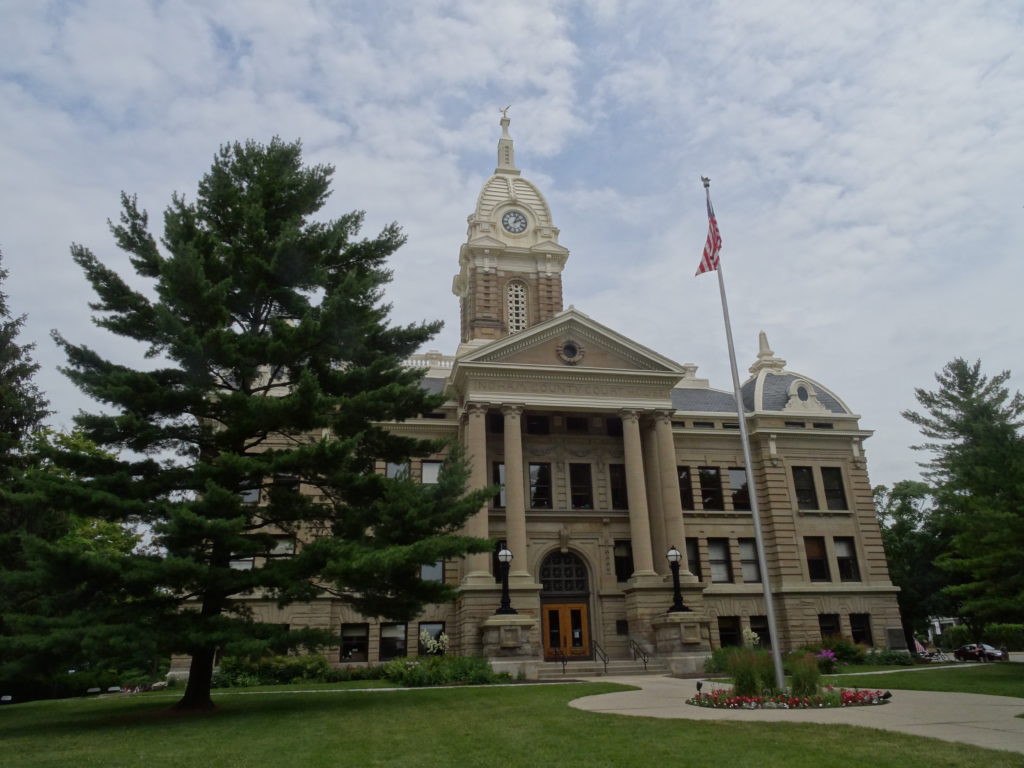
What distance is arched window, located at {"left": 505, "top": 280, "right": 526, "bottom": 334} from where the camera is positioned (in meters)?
47.6

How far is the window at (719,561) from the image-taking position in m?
38.2

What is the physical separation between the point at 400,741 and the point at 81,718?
985cm

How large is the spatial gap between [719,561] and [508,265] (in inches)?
899

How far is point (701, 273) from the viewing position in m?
23.3

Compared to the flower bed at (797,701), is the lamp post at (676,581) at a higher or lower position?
higher

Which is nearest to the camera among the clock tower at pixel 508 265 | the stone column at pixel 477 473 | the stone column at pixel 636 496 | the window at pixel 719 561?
the stone column at pixel 477 473

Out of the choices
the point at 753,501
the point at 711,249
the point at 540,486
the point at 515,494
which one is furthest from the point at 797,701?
the point at 540,486

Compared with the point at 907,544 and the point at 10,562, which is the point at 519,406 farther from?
the point at 907,544

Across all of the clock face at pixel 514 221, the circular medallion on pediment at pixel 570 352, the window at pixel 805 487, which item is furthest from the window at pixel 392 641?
the clock face at pixel 514 221

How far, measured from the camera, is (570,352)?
36.4m

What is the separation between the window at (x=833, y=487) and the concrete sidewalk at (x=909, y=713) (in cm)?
2276

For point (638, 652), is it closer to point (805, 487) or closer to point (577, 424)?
point (577, 424)

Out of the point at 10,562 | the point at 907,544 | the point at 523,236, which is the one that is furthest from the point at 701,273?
the point at 907,544

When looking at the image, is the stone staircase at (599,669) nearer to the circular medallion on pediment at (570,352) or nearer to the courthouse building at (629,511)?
the courthouse building at (629,511)
